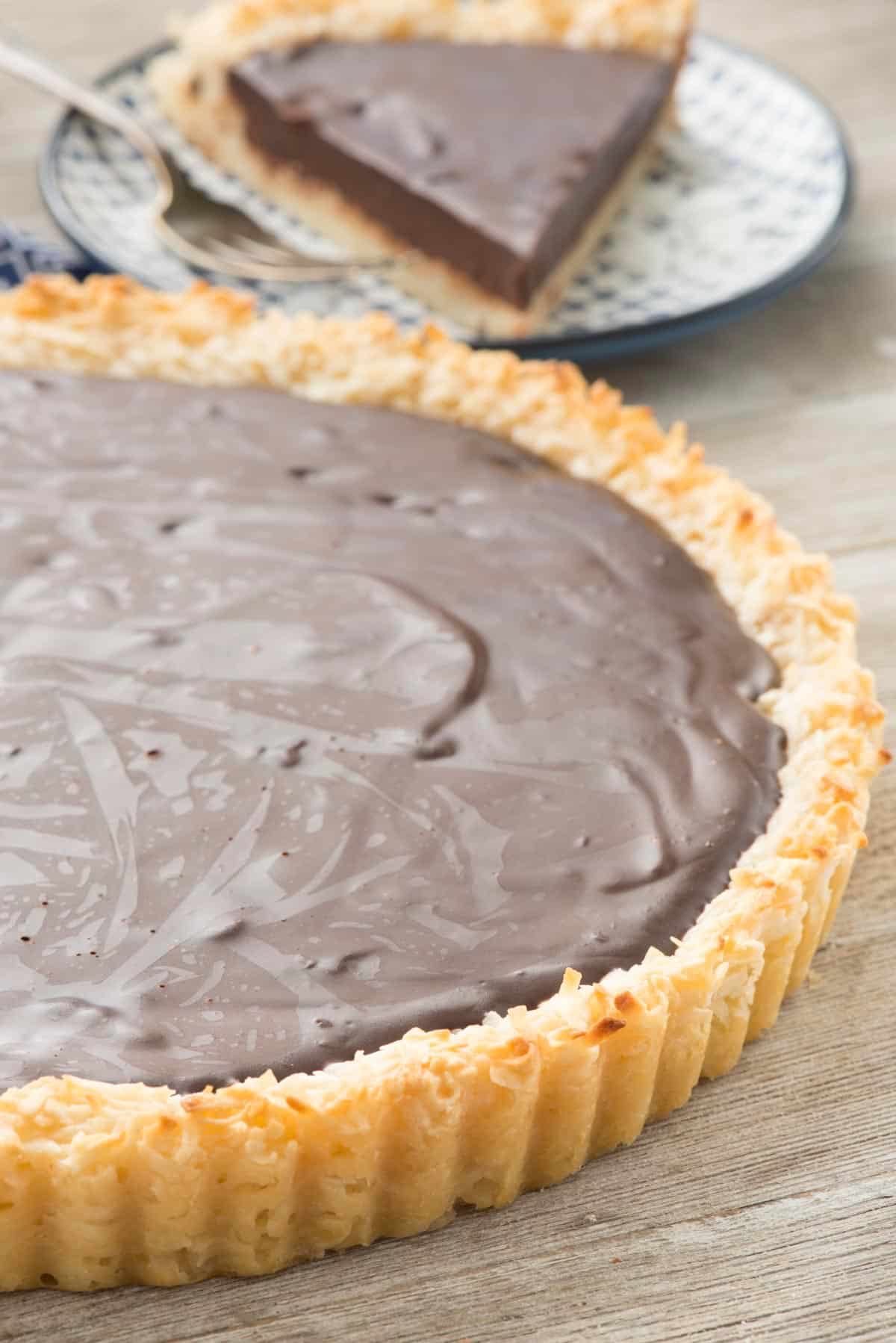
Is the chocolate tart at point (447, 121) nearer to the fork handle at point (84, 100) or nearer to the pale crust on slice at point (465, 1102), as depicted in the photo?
the fork handle at point (84, 100)

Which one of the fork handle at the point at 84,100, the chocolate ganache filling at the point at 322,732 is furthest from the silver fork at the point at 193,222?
the chocolate ganache filling at the point at 322,732

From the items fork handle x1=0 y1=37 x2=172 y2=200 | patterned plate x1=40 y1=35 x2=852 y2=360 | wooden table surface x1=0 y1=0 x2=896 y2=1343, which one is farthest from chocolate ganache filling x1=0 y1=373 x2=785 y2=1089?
fork handle x1=0 y1=37 x2=172 y2=200

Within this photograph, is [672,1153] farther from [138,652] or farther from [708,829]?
[138,652]

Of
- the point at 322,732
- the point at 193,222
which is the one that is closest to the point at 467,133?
the point at 193,222

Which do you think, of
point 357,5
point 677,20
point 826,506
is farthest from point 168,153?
point 826,506

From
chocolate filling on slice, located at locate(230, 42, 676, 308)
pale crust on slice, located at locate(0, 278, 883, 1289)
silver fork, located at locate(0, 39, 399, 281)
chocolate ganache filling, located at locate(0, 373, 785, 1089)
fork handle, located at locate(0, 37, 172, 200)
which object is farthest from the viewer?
fork handle, located at locate(0, 37, 172, 200)

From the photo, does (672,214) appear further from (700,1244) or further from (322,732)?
(700,1244)

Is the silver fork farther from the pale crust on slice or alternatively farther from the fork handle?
the pale crust on slice
